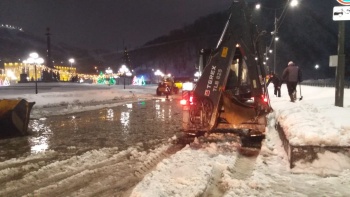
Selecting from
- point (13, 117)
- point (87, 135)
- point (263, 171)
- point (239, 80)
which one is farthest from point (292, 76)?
point (13, 117)

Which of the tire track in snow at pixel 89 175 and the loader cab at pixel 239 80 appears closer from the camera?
the tire track in snow at pixel 89 175

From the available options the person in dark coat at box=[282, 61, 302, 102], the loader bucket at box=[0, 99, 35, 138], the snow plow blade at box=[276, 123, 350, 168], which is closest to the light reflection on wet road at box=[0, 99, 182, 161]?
the loader bucket at box=[0, 99, 35, 138]

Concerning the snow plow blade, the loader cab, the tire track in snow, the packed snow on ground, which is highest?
the loader cab

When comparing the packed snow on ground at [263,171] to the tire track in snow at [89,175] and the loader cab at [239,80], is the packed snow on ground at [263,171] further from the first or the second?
the loader cab at [239,80]

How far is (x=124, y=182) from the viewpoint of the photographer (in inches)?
236

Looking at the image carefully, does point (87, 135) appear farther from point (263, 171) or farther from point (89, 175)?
point (263, 171)

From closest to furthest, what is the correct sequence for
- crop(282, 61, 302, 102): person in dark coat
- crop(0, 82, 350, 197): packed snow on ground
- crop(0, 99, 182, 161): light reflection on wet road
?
crop(0, 82, 350, 197): packed snow on ground, crop(0, 99, 182, 161): light reflection on wet road, crop(282, 61, 302, 102): person in dark coat

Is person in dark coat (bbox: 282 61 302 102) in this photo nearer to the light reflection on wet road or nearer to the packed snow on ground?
the light reflection on wet road

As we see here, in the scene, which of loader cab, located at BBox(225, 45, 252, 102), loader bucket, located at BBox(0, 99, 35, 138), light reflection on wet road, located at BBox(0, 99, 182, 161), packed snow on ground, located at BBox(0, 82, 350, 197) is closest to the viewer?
packed snow on ground, located at BBox(0, 82, 350, 197)

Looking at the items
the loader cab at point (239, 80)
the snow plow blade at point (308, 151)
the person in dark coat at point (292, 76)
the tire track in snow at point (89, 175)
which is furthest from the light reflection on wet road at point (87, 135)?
the person in dark coat at point (292, 76)

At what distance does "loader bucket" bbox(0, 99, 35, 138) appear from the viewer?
10.9 m

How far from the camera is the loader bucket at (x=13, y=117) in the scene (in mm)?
10906

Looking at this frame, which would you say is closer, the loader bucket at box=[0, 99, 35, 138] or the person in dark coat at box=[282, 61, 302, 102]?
the loader bucket at box=[0, 99, 35, 138]

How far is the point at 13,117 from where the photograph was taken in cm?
1104
